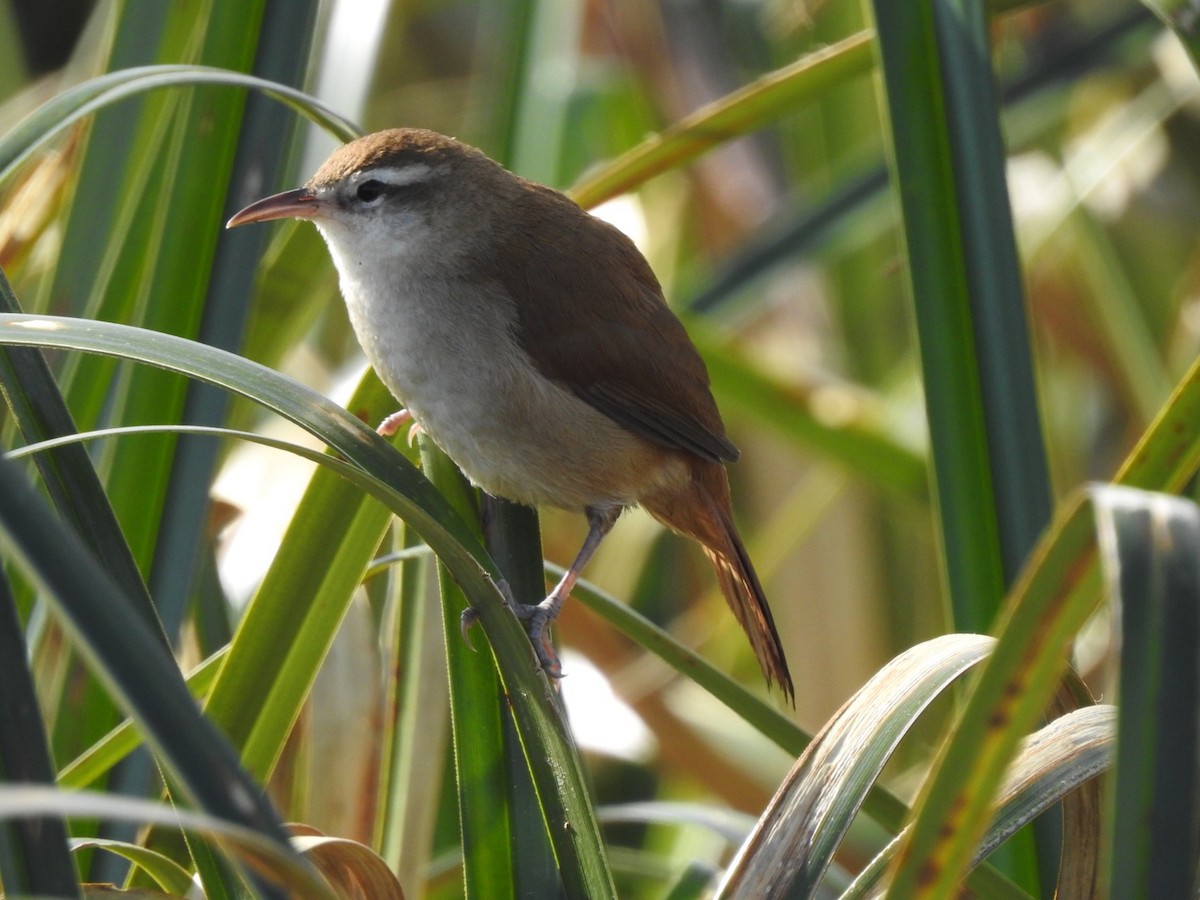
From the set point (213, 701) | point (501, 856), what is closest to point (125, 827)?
point (213, 701)

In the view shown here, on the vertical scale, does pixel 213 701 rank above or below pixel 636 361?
below

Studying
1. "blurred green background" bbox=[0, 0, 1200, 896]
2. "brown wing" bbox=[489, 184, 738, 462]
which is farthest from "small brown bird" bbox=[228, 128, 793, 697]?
"blurred green background" bbox=[0, 0, 1200, 896]

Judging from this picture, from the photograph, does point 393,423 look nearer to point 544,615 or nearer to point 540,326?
point 540,326

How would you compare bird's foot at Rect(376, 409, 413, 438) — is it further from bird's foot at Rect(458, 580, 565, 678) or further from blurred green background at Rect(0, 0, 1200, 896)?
bird's foot at Rect(458, 580, 565, 678)

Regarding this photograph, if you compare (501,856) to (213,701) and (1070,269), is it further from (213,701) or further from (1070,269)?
(1070,269)

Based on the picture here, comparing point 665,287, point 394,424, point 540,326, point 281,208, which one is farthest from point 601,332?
point 665,287

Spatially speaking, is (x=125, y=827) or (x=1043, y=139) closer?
(x=125, y=827)

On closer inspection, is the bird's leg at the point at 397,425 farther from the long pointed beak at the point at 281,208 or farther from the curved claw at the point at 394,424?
the long pointed beak at the point at 281,208
